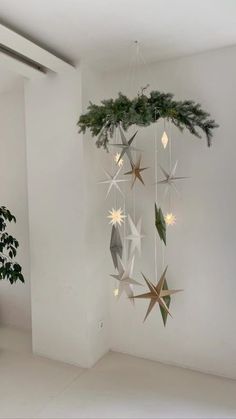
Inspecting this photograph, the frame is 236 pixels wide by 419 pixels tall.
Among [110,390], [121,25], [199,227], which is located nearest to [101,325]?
[110,390]

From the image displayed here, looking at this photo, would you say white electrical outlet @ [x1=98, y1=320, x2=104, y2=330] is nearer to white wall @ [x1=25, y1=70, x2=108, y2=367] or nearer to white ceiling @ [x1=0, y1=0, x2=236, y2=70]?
white wall @ [x1=25, y1=70, x2=108, y2=367]

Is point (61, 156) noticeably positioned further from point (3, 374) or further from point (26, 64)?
point (3, 374)

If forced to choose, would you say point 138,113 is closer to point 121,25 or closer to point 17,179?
point 121,25

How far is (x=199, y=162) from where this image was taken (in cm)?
240

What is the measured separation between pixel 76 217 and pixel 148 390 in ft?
4.55

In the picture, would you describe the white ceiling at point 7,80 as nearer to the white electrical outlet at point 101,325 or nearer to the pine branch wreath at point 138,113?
the pine branch wreath at point 138,113

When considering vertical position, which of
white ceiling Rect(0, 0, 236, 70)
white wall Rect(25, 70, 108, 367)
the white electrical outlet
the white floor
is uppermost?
white ceiling Rect(0, 0, 236, 70)

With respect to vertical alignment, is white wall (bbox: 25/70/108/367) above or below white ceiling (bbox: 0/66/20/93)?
below

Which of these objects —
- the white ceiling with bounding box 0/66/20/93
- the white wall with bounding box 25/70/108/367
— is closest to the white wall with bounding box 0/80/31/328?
the white ceiling with bounding box 0/66/20/93

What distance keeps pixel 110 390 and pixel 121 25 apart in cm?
247

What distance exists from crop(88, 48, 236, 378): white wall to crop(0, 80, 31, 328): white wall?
957 mm

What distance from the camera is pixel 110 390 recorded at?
226 cm

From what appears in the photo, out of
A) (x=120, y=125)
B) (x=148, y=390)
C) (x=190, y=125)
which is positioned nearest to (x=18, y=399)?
(x=148, y=390)

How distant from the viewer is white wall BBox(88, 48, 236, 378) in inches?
91.0
